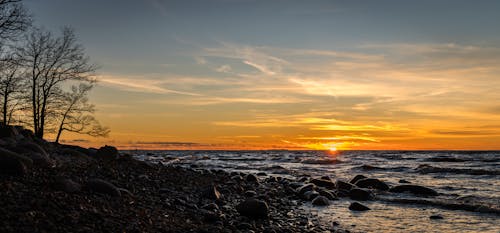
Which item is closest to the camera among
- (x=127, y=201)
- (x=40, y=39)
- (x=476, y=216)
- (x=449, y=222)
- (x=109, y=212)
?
(x=109, y=212)

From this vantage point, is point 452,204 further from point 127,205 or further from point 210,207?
point 127,205

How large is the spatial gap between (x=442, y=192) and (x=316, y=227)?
469 inches

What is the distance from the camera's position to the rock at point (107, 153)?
18.6m

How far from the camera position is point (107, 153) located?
18969 mm

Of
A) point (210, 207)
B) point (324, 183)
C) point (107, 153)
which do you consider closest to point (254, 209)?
point (210, 207)

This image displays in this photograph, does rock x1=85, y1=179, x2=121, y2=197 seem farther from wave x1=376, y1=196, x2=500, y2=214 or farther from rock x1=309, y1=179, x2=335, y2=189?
rock x1=309, y1=179, x2=335, y2=189

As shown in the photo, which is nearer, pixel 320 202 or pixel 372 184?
pixel 320 202

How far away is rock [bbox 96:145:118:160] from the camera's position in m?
18.6

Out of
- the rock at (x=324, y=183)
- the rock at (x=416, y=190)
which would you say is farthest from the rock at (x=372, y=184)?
the rock at (x=324, y=183)

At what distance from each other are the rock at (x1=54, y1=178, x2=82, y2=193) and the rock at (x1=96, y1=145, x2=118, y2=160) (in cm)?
1016

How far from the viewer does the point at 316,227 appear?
33.1ft

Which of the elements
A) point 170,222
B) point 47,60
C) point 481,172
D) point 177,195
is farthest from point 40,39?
point 481,172

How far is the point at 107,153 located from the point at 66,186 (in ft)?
36.3

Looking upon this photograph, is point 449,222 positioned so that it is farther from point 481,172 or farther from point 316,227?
point 481,172
